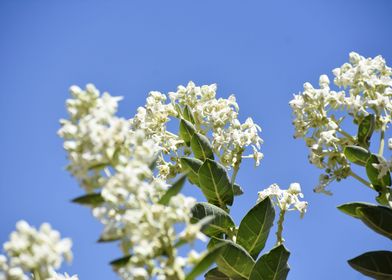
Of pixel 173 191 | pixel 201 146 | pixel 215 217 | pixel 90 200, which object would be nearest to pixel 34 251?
pixel 90 200

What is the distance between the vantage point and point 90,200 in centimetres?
187

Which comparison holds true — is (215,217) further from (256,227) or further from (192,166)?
(192,166)

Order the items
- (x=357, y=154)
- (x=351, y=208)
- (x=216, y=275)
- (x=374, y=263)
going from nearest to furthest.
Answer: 1. (x=374, y=263)
2. (x=351, y=208)
3. (x=357, y=154)
4. (x=216, y=275)

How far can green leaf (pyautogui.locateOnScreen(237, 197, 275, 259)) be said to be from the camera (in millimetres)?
3236

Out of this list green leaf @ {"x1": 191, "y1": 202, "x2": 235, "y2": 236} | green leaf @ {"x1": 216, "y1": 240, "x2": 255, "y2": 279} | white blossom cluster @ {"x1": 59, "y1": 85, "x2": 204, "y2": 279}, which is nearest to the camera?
white blossom cluster @ {"x1": 59, "y1": 85, "x2": 204, "y2": 279}

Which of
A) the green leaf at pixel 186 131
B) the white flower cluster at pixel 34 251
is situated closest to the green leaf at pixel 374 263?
the green leaf at pixel 186 131

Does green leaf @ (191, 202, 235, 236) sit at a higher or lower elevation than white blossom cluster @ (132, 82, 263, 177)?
lower

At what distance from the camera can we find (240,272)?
10.4ft

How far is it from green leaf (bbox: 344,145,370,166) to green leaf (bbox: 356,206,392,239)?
388mm

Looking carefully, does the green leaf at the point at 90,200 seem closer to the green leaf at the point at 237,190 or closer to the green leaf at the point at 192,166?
the green leaf at the point at 192,166

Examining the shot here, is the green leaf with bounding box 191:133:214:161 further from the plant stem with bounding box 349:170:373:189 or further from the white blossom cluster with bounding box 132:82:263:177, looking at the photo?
the plant stem with bounding box 349:170:373:189

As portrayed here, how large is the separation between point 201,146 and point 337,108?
948 mm

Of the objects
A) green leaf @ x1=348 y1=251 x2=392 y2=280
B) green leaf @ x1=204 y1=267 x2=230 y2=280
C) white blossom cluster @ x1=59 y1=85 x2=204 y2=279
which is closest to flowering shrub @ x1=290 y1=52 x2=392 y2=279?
green leaf @ x1=348 y1=251 x2=392 y2=280

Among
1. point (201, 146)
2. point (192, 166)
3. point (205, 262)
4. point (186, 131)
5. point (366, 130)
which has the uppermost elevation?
point (186, 131)
